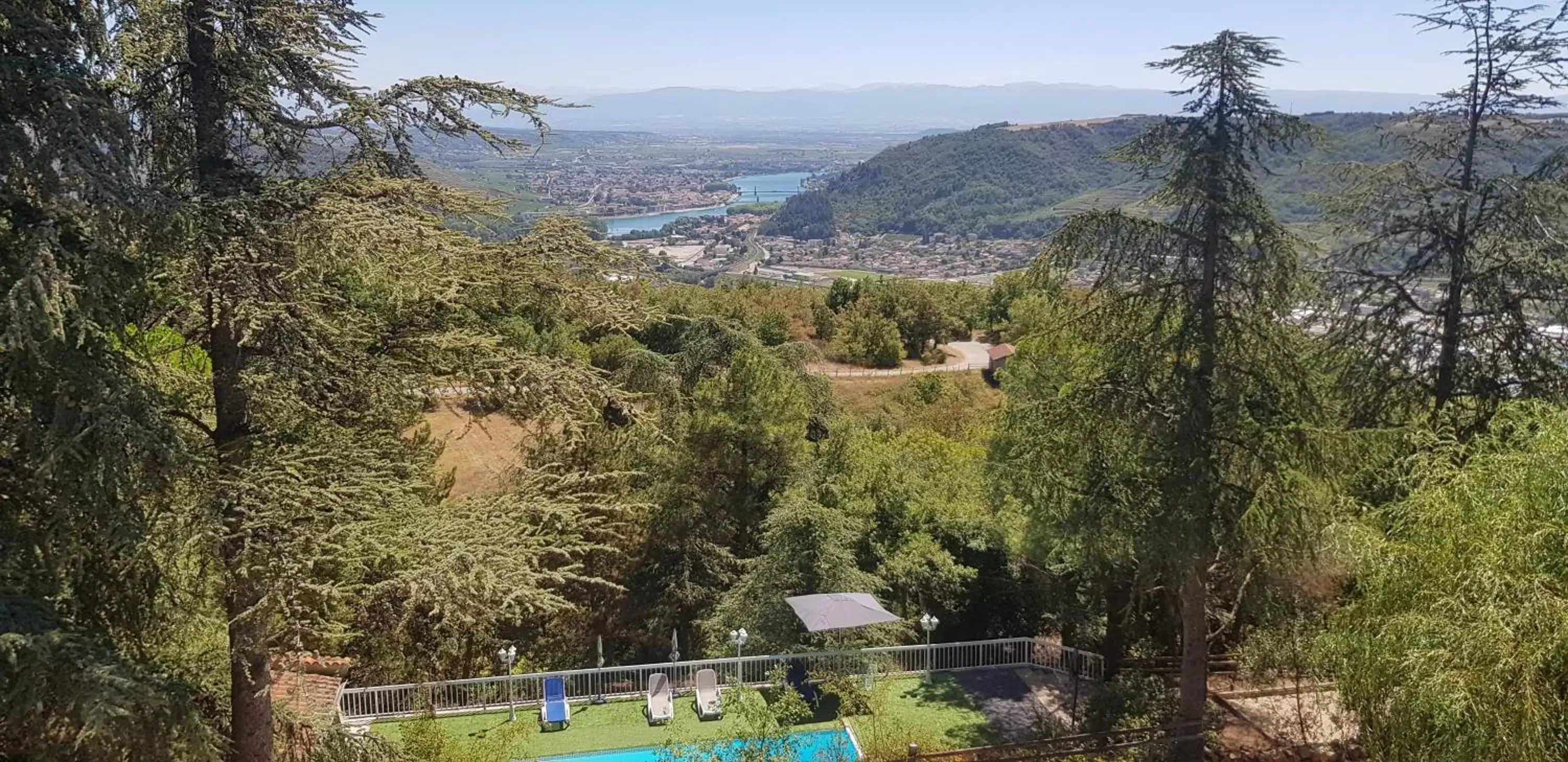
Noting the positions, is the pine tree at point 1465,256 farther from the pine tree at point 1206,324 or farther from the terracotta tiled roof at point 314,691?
the terracotta tiled roof at point 314,691

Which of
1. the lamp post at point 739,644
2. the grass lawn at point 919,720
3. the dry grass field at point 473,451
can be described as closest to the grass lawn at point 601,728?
the lamp post at point 739,644

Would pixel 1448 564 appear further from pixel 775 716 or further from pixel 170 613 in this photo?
pixel 170 613

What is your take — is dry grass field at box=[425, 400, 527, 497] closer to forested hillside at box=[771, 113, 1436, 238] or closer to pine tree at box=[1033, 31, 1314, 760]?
pine tree at box=[1033, 31, 1314, 760]

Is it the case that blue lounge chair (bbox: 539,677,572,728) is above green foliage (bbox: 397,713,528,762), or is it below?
below

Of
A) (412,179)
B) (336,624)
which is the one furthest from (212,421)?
(336,624)

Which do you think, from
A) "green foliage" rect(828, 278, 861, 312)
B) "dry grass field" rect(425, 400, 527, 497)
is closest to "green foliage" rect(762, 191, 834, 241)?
"green foliage" rect(828, 278, 861, 312)

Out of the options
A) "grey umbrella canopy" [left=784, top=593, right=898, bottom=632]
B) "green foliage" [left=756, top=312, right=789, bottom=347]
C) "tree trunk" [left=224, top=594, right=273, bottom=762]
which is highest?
"tree trunk" [left=224, top=594, right=273, bottom=762]
